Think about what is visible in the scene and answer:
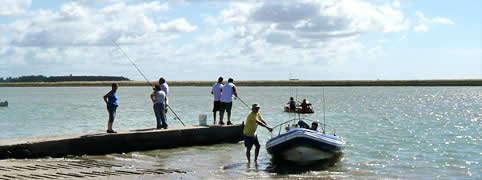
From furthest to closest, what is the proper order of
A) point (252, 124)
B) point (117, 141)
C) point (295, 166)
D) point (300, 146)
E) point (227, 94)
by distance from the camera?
point (227, 94)
point (117, 141)
point (295, 166)
point (300, 146)
point (252, 124)

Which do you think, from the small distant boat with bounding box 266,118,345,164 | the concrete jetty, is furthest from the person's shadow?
the concrete jetty

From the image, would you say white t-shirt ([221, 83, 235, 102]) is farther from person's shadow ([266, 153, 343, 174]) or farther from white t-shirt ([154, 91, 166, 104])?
person's shadow ([266, 153, 343, 174])

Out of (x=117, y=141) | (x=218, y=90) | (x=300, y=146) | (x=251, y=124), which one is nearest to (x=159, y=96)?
(x=117, y=141)

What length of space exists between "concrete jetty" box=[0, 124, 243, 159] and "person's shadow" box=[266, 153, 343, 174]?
10.8 ft

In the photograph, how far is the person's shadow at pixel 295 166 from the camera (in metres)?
13.6

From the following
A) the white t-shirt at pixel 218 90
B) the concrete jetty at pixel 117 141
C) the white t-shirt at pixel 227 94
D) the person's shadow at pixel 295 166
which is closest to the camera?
the concrete jetty at pixel 117 141

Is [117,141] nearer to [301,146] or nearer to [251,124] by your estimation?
[251,124]

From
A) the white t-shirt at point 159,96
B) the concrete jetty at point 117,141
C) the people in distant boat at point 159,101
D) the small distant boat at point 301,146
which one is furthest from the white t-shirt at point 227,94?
the small distant boat at point 301,146

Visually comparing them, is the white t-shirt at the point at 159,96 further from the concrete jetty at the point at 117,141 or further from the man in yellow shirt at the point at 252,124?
the man in yellow shirt at the point at 252,124

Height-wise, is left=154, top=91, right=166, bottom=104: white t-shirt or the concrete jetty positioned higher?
left=154, top=91, right=166, bottom=104: white t-shirt

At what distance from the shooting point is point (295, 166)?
14.2 metres

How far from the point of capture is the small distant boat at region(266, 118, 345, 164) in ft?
46.0

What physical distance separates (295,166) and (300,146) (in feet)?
1.92

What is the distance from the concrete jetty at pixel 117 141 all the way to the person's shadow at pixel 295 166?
10.8ft
